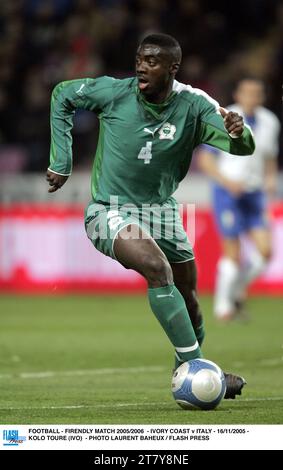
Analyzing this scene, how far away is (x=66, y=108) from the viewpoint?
776cm

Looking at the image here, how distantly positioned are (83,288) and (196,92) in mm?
9492

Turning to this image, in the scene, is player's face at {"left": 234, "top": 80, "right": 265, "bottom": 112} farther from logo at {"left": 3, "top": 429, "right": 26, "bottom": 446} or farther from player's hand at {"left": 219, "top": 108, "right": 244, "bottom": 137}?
logo at {"left": 3, "top": 429, "right": 26, "bottom": 446}

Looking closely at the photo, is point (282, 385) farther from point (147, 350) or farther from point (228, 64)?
point (228, 64)

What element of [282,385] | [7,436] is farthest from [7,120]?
[7,436]

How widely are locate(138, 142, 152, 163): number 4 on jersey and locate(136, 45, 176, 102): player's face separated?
1.10ft

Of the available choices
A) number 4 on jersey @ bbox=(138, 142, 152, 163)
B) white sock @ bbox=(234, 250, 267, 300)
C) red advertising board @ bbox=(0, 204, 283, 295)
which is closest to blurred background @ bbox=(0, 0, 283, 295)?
red advertising board @ bbox=(0, 204, 283, 295)

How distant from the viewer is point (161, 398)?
777cm

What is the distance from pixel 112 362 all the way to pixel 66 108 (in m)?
2.86

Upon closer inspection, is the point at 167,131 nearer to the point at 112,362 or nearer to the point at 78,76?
the point at 112,362

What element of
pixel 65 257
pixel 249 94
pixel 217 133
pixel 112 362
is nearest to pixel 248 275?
pixel 249 94

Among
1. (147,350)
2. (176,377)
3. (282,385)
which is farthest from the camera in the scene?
(147,350)

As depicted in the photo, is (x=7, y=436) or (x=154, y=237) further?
(x=154, y=237)

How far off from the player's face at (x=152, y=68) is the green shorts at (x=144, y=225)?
2.42 feet

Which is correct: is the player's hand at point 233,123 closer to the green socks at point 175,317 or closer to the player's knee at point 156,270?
the player's knee at point 156,270
